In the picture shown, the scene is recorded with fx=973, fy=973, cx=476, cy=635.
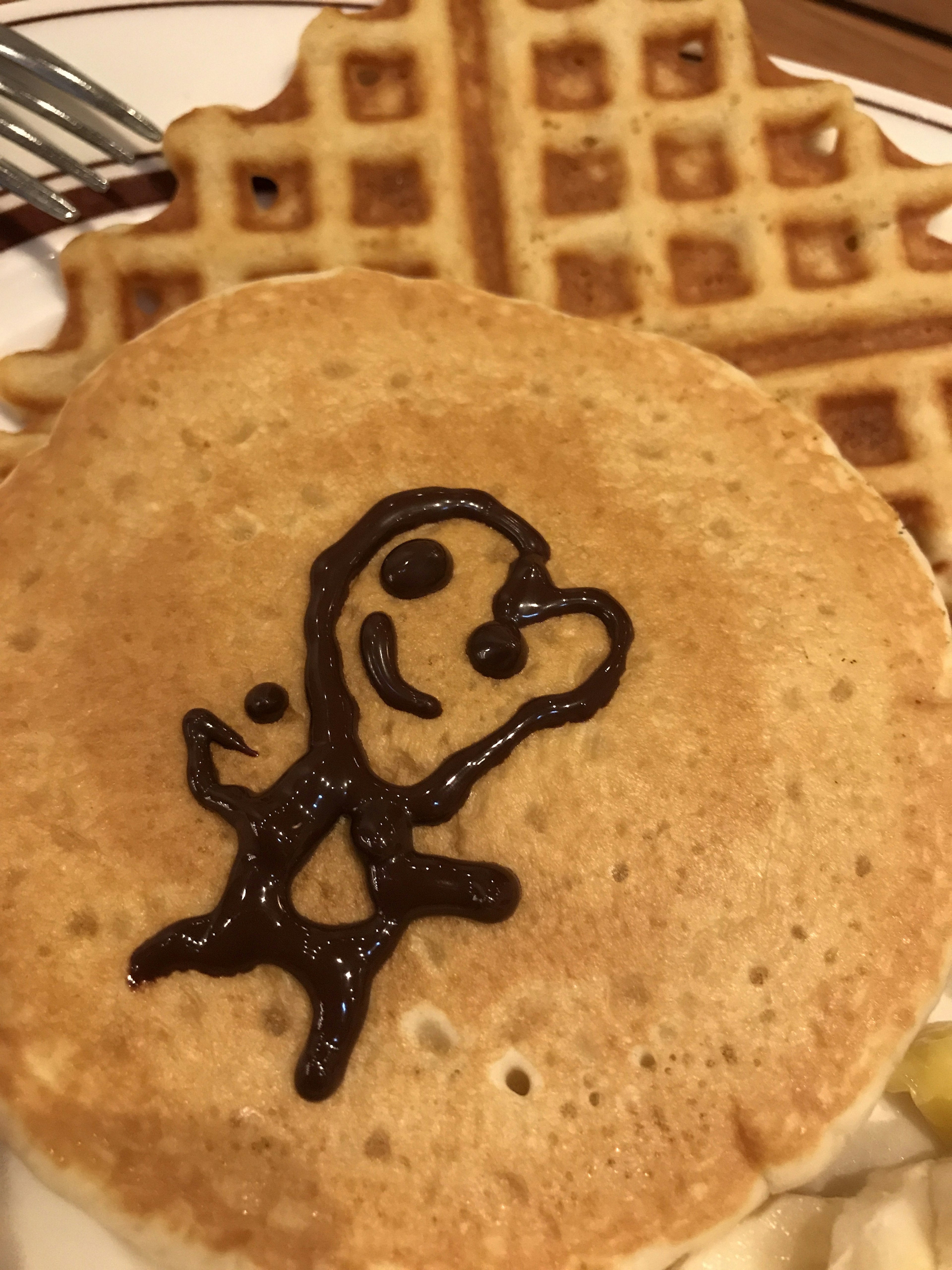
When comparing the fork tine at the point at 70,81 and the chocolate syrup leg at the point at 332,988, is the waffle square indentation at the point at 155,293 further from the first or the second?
the chocolate syrup leg at the point at 332,988

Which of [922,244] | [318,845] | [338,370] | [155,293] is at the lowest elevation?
[318,845]

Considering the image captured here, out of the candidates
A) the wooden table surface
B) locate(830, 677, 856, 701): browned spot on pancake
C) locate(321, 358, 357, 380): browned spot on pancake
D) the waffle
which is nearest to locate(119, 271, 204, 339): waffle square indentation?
the waffle

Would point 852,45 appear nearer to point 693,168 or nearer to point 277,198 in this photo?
point 693,168

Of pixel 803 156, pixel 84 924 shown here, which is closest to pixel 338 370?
pixel 84 924

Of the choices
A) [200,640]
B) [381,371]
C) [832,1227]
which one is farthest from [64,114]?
[832,1227]

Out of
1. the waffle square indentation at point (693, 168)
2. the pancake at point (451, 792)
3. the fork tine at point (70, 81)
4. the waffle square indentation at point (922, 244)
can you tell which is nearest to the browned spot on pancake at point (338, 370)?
the pancake at point (451, 792)

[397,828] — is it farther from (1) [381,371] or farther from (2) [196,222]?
(2) [196,222]
